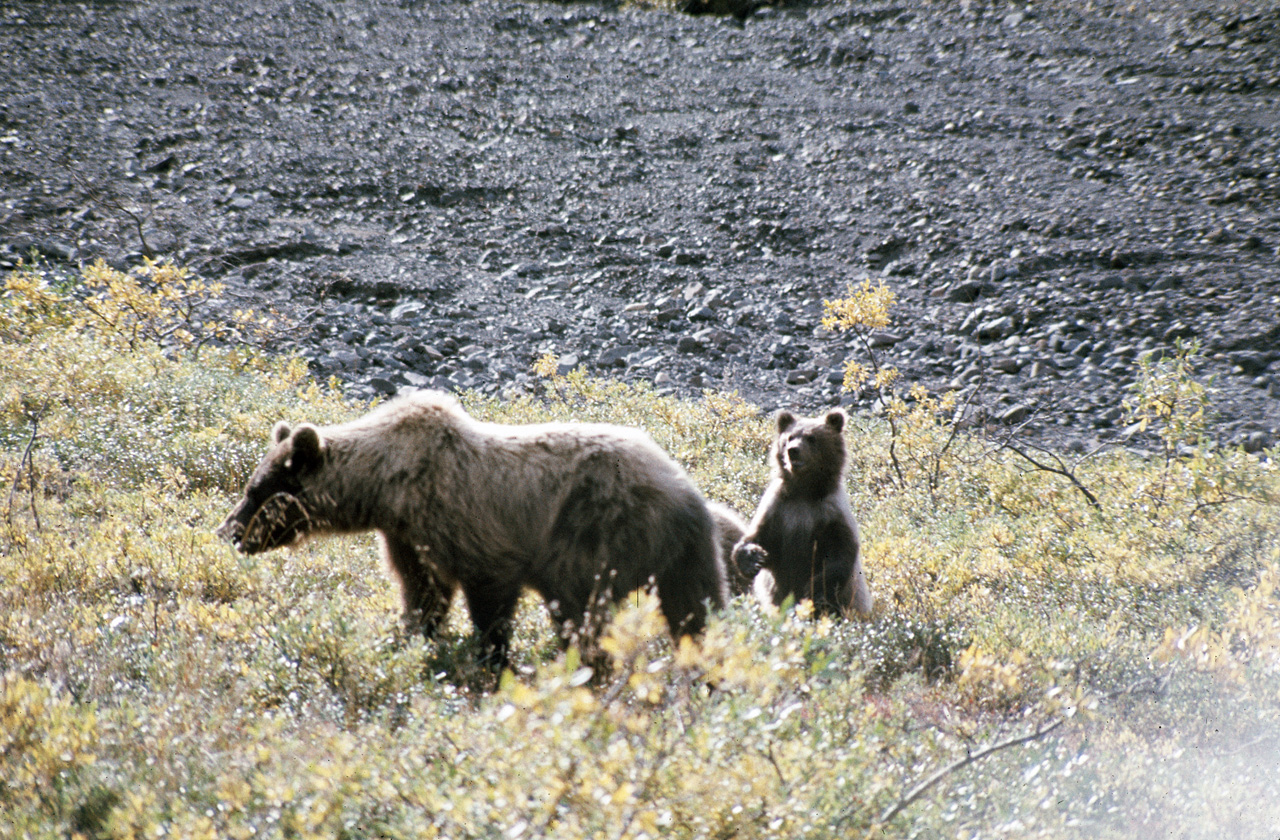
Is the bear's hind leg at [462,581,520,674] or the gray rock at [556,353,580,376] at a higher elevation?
the bear's hind leg at [462,581,520,674]

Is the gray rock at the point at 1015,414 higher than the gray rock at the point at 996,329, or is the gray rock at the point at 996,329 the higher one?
the gray rock at the point at 996,329

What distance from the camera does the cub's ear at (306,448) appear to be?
4.15m

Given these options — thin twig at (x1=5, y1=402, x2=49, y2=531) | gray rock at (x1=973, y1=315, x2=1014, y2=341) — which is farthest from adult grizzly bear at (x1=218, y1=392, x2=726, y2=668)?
gray rock at (x1=973, y1=315, x2=1014, y2=341)

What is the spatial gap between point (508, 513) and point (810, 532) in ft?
7.75

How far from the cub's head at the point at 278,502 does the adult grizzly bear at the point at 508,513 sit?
12 millimetres

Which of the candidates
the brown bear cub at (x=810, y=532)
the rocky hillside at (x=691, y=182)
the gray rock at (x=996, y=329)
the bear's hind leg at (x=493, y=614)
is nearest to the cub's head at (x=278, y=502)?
the bear's hind leg at (x=493, y=614)

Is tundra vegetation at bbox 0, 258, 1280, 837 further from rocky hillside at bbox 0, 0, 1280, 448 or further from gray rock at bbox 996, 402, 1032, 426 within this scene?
rocky hillside at bbox 0, 0, 1280, 448

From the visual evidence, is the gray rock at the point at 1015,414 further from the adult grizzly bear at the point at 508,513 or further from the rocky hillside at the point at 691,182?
the adult grizzly bear at the point at 508,513

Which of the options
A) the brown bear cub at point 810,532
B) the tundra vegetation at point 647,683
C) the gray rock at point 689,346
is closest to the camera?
the tundra vegetation at point 647,683

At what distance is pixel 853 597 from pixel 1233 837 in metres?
3.04

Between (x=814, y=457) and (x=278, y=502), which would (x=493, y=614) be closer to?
(x=278, y=502)

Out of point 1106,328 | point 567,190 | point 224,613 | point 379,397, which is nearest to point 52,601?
point 224,613

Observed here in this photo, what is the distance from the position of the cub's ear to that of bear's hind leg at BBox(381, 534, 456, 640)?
0.51m

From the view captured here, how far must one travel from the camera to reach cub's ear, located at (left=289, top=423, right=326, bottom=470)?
415cm
